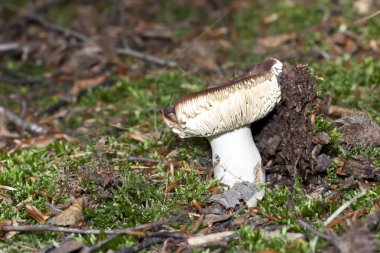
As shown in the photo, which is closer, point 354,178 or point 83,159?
point 354,178

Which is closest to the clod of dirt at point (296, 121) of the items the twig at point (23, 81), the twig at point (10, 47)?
the twig at point (23, 81)

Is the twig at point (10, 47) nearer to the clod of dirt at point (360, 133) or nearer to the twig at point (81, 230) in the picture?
the twig at point (81, 230)

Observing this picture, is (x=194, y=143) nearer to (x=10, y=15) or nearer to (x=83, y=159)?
(x=83, y=159)

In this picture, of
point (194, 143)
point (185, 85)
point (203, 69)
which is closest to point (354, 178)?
point (194, 143)

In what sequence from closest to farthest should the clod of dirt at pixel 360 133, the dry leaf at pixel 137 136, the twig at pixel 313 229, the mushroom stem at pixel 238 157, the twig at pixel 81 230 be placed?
the twig at pixel 313 229, the twig at pixel 81 230, the mushroom stem at pixel 238 157, the clod of dirt at pixel 360 133, the dry leaf at pixel 137 136

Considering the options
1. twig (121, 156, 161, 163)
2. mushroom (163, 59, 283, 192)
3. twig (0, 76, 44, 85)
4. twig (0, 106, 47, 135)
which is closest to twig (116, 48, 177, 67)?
twig (0, 76, 44, 85)
